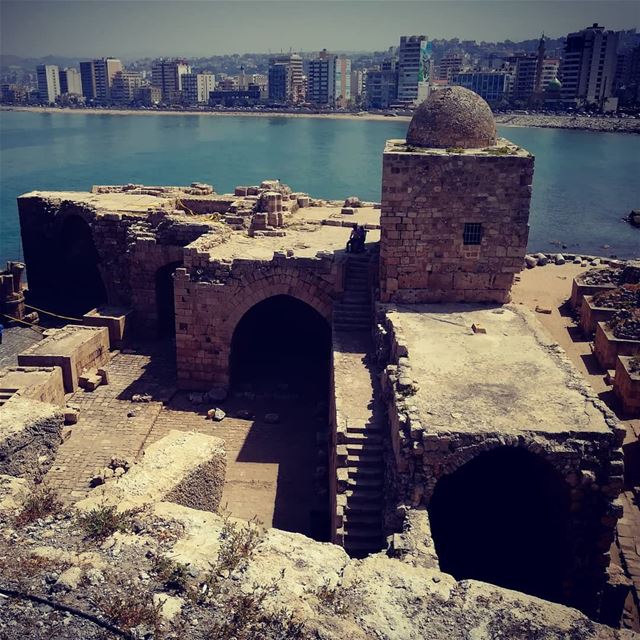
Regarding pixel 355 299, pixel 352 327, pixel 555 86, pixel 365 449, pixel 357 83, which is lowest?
pixel 365 449

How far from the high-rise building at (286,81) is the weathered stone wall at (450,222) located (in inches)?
5343

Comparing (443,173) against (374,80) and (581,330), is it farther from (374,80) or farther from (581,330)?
(374,80)

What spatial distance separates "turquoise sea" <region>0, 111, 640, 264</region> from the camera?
42.2 meters

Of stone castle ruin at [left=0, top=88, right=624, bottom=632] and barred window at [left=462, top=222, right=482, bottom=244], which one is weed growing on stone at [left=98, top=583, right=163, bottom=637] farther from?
barred window at [left=462, top=222, right=482, bottom=244]

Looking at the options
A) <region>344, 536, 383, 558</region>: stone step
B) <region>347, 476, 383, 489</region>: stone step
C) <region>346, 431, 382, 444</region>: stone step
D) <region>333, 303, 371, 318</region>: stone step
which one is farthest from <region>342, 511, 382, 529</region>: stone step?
<region>333, 303, 371, 318</region>: stone step

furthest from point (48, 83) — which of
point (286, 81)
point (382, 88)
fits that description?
point (382, 88)

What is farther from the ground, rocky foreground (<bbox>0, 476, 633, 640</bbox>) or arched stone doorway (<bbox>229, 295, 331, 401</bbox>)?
rocky foreground (<bbox>0, 476, 633, 640</bbox>)

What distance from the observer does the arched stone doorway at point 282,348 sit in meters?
16.6

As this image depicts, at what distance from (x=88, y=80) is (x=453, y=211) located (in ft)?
601

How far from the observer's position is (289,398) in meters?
15.9

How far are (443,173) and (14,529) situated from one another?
9.99 m

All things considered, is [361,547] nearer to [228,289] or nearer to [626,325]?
[228,289]

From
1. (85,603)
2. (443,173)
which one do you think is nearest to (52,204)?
(443,173)

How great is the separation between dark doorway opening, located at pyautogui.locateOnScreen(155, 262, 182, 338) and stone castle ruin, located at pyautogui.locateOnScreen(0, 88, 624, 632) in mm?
59
